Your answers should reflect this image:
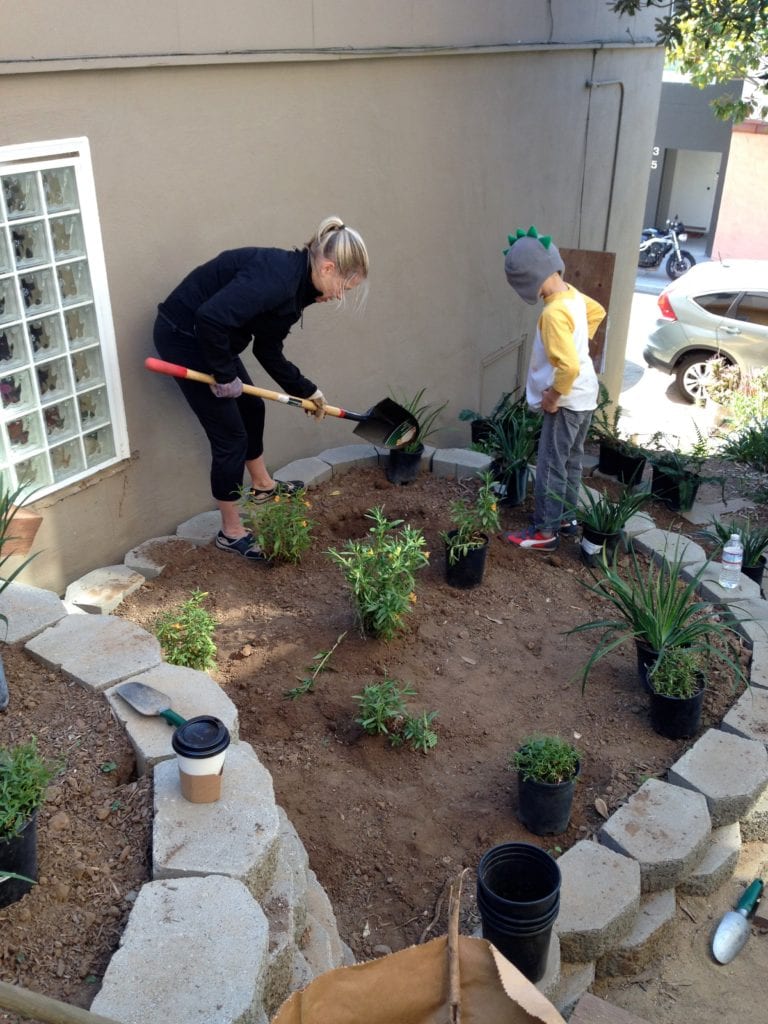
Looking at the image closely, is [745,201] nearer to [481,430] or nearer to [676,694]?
[481,430]

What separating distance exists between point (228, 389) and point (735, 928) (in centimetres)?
297

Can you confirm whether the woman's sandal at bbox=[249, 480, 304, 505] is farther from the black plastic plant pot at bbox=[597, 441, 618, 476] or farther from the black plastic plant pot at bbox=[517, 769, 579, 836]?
the black plastic plant pot at bbox=[597, 441, 618, 476]

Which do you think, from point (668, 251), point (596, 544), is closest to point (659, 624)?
point (596, 544)

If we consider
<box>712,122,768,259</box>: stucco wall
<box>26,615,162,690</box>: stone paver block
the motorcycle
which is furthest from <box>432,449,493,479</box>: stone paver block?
the motorcycle

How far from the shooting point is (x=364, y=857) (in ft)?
10.7

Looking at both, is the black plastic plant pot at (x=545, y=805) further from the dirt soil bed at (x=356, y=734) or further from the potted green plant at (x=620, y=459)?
the potted green plant at (x=620, y=459)

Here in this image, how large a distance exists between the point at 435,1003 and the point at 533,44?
24.0 feet

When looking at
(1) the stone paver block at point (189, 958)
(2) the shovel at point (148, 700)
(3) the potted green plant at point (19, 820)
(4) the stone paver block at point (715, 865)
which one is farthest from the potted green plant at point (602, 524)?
(3) the potted green plant at point (19, 820)

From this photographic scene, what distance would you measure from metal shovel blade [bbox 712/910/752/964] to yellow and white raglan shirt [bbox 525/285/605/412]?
A: 2.58 metres

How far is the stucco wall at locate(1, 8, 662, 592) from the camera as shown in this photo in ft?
13.9

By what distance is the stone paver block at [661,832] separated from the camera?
3246mm

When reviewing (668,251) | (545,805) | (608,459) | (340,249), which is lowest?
(668,251)

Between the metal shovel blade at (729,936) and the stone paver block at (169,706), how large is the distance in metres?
1.78

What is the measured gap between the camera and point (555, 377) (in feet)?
15.9
